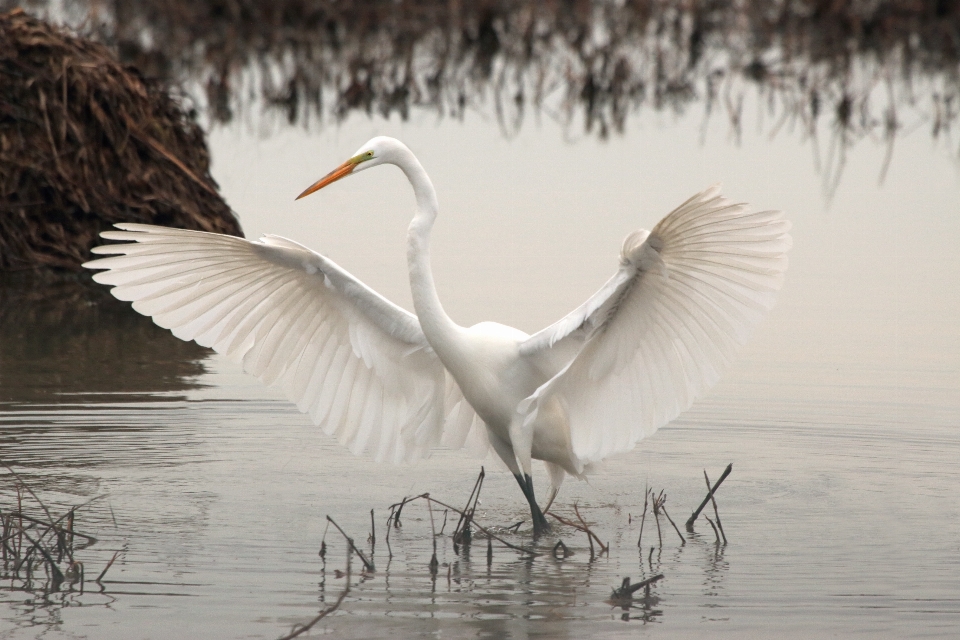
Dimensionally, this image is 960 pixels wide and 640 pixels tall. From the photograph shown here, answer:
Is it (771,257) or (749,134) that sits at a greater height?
(749,134)

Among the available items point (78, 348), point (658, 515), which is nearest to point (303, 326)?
point (658, 515)

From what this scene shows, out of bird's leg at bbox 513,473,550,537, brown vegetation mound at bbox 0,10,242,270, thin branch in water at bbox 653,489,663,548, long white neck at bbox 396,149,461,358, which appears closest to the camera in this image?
thin branch in water at bbox 653,489,663,548

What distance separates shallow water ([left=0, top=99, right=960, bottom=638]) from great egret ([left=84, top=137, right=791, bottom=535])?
39 centimetres

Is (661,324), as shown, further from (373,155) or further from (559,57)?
(559,57)

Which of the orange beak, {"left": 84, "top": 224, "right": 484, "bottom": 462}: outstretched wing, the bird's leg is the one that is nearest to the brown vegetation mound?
{"left": 84, "top": 224, "right": 484, "bottom": 462}: outstretched wing

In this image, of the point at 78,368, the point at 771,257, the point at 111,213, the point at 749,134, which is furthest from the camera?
the point at 749,134

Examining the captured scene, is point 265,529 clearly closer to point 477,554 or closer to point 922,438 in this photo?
point 477,554

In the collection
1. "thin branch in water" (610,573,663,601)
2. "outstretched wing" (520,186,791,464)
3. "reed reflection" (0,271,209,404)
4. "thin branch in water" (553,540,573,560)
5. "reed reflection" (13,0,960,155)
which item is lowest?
"thin branch in water" (610,573,663,601)

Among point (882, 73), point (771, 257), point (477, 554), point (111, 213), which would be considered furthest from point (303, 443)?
point (882, 73)

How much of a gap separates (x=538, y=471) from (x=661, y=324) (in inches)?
89.1

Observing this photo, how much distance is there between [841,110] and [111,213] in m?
8.65

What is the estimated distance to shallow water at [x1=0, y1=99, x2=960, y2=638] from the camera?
457 centimetres

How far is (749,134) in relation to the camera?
50.4 feet

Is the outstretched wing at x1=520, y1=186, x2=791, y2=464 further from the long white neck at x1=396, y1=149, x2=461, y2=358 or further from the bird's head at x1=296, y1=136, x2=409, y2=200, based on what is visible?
the bird's head at x1=296, y1=136, x2=409, y2=200
